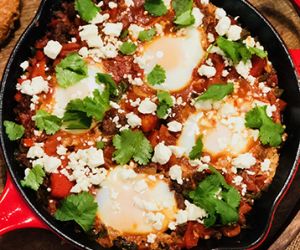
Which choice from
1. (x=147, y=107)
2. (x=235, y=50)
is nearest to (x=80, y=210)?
(x=147, y=107)

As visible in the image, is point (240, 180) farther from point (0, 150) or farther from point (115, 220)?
point (0, 150)

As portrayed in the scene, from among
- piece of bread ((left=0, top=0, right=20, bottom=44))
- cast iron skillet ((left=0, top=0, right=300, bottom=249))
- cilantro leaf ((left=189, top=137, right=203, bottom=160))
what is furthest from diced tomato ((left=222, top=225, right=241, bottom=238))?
piece of bread ((left=0, top=0, right=20, bottom=44))

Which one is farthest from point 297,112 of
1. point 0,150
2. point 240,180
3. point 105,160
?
point 0,150

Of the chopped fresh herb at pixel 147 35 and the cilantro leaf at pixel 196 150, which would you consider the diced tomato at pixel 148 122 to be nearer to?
the cilantro leaf at pixel 196 150

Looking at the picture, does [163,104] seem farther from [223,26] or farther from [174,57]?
[223,26]

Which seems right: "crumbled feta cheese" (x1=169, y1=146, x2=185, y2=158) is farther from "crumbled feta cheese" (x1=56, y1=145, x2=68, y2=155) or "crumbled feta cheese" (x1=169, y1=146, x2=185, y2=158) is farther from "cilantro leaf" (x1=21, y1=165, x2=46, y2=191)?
"cilantro leaf" (x1=21, y1=165, x2=46, y2=191)

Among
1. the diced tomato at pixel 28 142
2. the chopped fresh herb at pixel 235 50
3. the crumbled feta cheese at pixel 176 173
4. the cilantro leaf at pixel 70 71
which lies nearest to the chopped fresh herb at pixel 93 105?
the cilantro leaf at pixel 70 71
